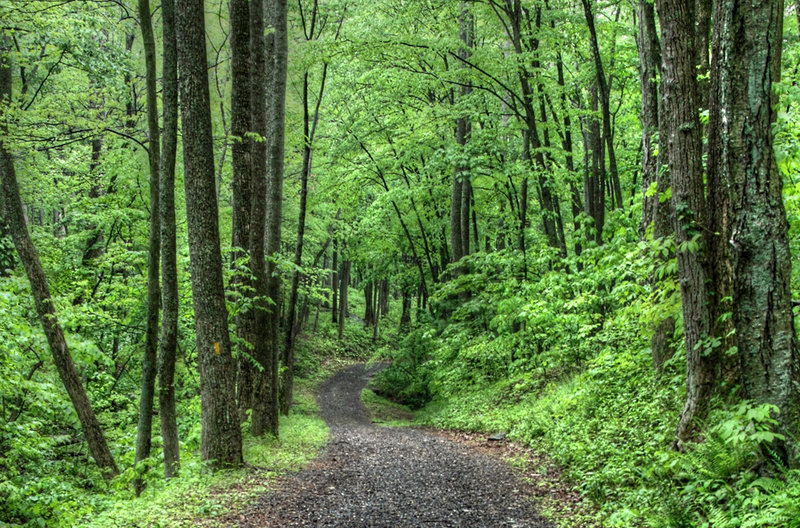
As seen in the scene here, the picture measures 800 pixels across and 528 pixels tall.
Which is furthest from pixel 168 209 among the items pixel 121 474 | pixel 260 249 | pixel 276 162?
pixel 121 474

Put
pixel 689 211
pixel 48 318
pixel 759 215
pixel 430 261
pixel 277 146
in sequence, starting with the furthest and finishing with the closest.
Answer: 1. pixel 430 261
2. pixel 277 146
3. pixel 48 318
4. pixel 689 211
5. pixel 759 215

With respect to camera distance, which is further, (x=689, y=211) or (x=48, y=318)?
(x=48, y=318)

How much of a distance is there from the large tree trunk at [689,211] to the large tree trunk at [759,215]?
0.63m

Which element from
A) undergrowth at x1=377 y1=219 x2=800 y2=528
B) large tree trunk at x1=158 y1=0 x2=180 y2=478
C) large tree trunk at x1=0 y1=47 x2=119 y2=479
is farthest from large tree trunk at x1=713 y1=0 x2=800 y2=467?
A: large tree trunk at x1=0 y1=47 x2=119 y2=479

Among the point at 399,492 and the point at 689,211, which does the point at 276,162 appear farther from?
the point at 689,211

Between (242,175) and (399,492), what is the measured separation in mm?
4936

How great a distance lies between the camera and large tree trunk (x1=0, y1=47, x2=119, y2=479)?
8.02 m

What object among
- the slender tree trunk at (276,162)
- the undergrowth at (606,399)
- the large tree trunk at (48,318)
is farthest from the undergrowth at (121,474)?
the undergrowth at (606,399)

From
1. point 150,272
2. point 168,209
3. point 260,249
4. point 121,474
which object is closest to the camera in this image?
point 168,209

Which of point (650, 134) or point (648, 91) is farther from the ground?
point (648, 91)

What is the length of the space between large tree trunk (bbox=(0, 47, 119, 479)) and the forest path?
11.7ft

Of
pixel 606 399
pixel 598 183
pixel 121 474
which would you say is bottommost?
pixel 121 474

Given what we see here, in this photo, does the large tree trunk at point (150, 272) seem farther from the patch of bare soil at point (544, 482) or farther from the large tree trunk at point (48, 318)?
the patch of bare soil at point (544, 482)

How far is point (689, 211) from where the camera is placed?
4527mm
